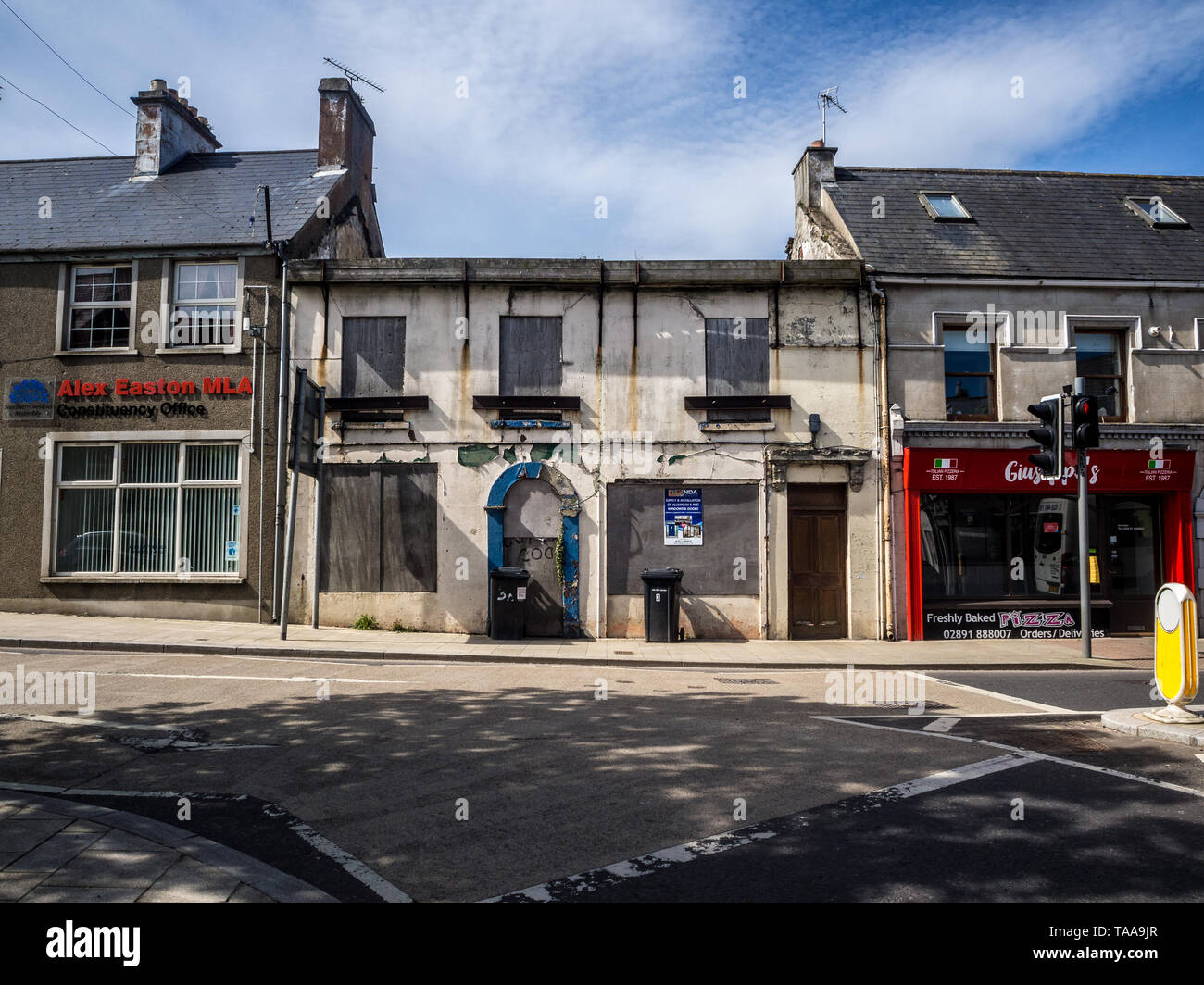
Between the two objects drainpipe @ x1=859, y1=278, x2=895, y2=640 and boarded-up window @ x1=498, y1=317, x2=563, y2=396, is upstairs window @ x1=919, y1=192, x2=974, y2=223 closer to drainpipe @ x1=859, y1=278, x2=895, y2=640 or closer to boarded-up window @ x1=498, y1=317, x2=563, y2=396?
drainpipe @ x1=859, y1=278, x2=895, y2=640

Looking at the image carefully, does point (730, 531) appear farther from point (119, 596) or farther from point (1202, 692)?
point (119, 596)

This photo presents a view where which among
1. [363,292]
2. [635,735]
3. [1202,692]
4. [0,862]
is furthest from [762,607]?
[0,862]

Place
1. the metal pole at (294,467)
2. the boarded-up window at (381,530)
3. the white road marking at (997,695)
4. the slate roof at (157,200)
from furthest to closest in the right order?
the slate roof at (157,200) → the boarded-up window at (381,530) → the metal pole at (294,467) → the white road marking at (997,695)

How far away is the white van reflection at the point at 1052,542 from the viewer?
52.1 ft

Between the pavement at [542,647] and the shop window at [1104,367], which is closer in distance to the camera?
the pavement at [542,647]

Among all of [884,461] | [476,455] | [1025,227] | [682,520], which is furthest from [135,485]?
[1025,227]

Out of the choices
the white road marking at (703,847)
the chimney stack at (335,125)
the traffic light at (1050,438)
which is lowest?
the white road marking at (703,847)

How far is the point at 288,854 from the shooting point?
4418 millimetres

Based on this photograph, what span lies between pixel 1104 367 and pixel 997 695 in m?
9.79

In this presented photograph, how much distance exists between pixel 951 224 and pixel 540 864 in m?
16.9

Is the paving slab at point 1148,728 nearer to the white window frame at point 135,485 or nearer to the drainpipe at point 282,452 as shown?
the drainpipe at point 282,452

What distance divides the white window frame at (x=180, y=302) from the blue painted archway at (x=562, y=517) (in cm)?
581

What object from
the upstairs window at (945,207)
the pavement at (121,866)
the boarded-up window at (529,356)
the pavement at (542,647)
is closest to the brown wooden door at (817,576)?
the pavement at (542,647)

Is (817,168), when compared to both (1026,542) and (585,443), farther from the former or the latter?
(1026,542)
